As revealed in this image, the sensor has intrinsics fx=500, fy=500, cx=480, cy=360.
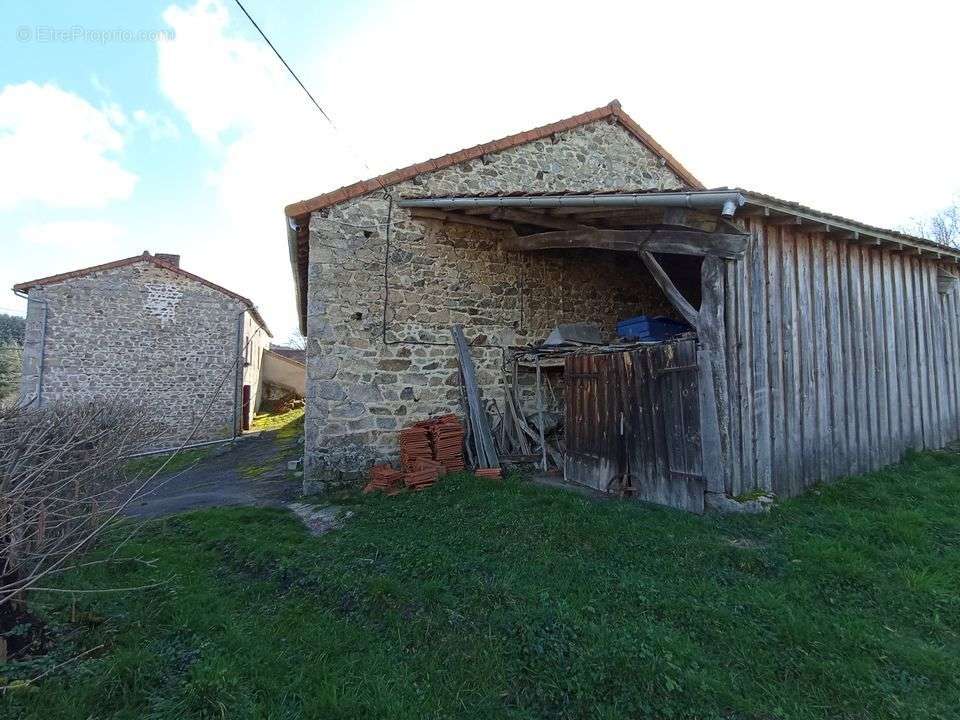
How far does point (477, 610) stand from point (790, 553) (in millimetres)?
2494

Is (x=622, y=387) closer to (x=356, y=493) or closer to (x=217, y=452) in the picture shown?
(x=356, y=493)

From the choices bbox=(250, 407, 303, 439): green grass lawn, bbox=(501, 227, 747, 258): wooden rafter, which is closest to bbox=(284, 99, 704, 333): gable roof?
bbox=(501, 227, 747, 258): wooden rafter

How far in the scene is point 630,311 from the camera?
9172 mm

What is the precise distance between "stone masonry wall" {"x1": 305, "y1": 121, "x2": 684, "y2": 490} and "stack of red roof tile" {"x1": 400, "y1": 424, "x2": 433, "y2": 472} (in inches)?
13.6

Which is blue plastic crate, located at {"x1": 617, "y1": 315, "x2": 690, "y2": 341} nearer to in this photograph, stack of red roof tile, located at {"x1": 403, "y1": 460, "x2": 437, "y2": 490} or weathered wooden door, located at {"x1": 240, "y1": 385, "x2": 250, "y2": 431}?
stack of red roof tile, located at {"x1": 403, "y1": 460, "x2": 437, "y2": 490}

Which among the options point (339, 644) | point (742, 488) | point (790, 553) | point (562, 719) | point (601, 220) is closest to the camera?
point (562, 719)

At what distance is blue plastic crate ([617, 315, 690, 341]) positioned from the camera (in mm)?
6715

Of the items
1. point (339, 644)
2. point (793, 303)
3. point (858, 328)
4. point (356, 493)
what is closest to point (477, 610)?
point (339, 644)

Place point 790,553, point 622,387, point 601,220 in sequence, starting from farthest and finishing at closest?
1. point 601,220
2. point 622,387
3. point 790,553

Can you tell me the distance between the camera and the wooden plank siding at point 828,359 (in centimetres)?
505

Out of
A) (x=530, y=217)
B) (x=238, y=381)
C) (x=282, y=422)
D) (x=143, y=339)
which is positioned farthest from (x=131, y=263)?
(x=530, y=217)

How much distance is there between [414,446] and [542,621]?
4.21 m

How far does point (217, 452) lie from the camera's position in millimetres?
13398

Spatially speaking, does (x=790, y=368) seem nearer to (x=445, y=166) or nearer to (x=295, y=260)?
(x=445, y=166)
